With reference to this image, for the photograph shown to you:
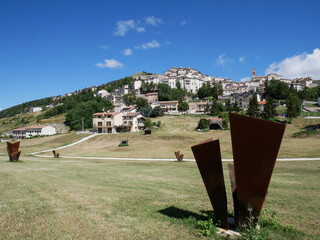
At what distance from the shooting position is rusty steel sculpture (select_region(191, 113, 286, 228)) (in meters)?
5.29

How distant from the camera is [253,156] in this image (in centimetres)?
550

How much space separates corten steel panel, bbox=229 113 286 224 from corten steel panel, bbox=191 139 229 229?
0.42 meters

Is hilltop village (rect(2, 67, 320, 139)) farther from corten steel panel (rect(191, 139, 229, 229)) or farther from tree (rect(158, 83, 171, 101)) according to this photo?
corten steel panel (rect(191, 139, 229, 229))

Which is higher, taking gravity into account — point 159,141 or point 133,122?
point 133,122

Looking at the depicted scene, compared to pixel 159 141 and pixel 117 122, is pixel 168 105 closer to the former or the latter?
pixel 117 122

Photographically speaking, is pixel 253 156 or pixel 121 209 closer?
pixel 253 156

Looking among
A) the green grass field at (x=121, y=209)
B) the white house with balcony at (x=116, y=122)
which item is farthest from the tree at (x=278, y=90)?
the green grass field at (x=121, y=209)

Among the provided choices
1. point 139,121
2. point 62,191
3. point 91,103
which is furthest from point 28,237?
point 91,103

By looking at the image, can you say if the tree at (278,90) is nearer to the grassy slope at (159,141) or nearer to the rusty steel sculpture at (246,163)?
the grassy slope at (159,141)

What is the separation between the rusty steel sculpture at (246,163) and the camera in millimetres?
5289

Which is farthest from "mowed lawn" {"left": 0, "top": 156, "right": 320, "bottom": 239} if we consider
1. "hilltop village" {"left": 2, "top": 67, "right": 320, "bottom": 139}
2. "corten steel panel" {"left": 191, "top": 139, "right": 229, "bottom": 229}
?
"hilltop village" {"left": 2, "top": 67, "right": 320, "bottom": 139}

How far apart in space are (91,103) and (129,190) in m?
102

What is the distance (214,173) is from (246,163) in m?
0.91

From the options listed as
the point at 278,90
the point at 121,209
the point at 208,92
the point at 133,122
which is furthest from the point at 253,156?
the point at 208,92
